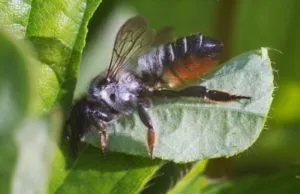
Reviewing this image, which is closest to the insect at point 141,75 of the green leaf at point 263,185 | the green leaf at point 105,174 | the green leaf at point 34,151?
the green leaf at point 105,174

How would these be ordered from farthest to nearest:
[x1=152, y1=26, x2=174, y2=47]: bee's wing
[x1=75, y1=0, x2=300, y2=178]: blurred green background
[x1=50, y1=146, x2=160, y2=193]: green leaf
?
[x1=75, y1=0, x2=300, y2=178]: blurred green background
[x1=152, y1=26, x2=174, y2=47]: bee's wing
[x1=50, y1=146, x2=160, y2=193]: green leaf

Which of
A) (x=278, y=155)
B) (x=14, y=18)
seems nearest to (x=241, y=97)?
(x=14, y=18)

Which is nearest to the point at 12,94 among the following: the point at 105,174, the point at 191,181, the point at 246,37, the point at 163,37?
the point at 105,174

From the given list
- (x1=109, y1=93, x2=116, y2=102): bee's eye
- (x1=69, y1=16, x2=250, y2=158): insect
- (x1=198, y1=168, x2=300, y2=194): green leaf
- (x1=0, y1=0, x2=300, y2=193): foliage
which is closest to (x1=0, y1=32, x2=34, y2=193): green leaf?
(x1=0, y1=0, x2=300, y2=193): foliage

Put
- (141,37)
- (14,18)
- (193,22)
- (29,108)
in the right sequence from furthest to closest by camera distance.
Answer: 1. (193,22)
2. (141,37)
3. (14,18)
4. (29,108)

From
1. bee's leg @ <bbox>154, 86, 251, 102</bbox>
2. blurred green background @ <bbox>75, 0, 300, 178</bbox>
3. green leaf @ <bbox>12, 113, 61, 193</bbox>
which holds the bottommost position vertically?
blurred green background @ <bbox>75, 0, 300, 178</bbox>

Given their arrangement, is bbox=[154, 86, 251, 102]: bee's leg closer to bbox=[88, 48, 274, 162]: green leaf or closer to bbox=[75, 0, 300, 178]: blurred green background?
bbox=[88, 48, 274, 162]: green leaf

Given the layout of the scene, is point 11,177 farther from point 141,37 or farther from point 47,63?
point 141,37
